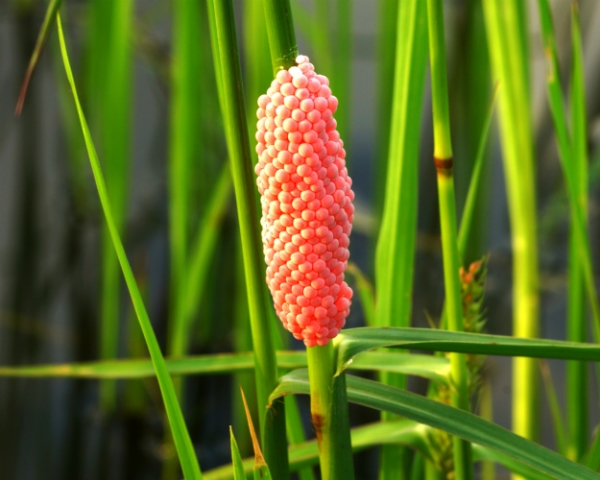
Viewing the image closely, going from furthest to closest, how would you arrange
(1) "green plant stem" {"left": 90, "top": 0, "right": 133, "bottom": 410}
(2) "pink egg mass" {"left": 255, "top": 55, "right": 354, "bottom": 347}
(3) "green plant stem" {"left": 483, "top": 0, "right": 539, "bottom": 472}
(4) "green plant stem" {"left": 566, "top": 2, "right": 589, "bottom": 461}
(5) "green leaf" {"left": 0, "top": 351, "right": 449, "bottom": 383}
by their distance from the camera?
(1) "green plant stem" {"left": 90, "top": 0, "right": 133, "bottom": 410} → (3) "green plant stem" {"left": 483, "top": 0, "right": 539, "bottom": 472} → (4) "green plant stem" {"left": 566, "top": 2, "right": 589, "bottom": 461} → (5) "green leaf" {"left": 0, "top": 351, "right": 449, "bottom": 383} → (2) "pink egg mass" {"left": 255, "top": 55, "right": 354, "bottom": 347}

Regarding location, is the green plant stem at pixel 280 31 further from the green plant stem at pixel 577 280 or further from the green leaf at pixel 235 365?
the green plant stem at pixel 577 280

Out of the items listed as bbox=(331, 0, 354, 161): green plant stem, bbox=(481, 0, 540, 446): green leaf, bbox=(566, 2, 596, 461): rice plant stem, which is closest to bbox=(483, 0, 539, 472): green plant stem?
bbox=(481, 0, 540, 446): green leaf

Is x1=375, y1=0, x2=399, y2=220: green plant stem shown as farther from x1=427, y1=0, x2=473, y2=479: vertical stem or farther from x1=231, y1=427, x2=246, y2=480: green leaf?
x1=231, y1=427, x2=246, y2=480: green leaf

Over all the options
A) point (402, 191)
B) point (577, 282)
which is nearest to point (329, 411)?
point (402, 191)

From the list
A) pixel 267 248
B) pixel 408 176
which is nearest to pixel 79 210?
pixel 408 176

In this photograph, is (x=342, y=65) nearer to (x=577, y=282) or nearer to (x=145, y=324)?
(x=577, y=282)

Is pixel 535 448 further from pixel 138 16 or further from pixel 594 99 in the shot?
pixel 138 16
